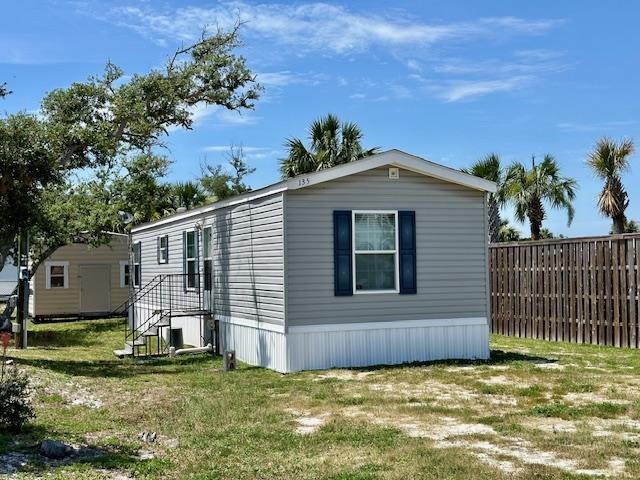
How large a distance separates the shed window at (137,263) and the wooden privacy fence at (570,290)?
10.4 metres

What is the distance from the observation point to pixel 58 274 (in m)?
28.8

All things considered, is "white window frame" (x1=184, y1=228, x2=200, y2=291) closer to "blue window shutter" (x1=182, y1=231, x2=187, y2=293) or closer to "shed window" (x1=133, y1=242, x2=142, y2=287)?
"blue window shutter" (x1=182, y1=231, x2=187, y2=293)

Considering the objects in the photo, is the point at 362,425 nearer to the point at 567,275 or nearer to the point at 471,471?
the point at 471,471

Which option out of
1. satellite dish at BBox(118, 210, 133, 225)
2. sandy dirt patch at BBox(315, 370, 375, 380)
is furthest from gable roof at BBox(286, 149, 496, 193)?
satellite dish at BBox(118, 210, 133, 225)

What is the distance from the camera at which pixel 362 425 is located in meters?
8.00

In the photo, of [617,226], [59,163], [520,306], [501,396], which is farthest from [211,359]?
[617,226]

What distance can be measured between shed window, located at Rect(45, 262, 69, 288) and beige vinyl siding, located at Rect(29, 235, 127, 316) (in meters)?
0.13

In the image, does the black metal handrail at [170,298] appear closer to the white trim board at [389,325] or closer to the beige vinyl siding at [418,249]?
the white trim board at [389,325]

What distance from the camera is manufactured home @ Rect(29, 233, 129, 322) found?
28.5m

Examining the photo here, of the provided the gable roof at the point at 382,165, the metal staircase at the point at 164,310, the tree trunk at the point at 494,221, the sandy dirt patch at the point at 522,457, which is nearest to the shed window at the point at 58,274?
the metal staircase at the point at 164,310

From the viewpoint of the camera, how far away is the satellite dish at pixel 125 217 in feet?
85.6

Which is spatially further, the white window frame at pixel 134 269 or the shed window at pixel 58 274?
the shed window at pixel 58 274

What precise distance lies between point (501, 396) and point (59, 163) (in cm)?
1071

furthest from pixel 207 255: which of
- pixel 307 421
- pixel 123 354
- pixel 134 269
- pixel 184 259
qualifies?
pixel 307 421
